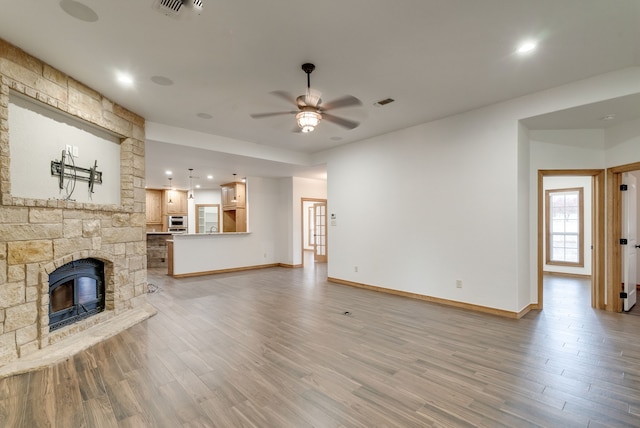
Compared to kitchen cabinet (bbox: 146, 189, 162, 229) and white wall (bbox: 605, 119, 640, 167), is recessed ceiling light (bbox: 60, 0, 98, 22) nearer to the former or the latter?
white wall (bbox: 605, 119, 640, 167)

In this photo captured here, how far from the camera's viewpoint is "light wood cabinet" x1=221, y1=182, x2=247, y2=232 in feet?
30.0

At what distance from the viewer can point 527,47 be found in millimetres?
2906

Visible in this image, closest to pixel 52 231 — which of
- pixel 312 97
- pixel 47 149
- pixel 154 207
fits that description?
pixel 47 149

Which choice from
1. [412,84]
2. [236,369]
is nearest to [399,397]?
[236,369]

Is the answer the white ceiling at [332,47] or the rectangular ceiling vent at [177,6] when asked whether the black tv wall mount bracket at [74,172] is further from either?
the rectangular ceiling vent at [177,6]

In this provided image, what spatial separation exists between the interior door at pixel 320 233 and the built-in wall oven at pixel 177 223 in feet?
18.8

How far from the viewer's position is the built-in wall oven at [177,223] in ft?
39.5

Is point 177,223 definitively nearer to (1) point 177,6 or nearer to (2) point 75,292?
(2) point 75,292

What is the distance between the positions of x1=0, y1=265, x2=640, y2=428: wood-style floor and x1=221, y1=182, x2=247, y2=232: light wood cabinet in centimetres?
479

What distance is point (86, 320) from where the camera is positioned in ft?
12.2

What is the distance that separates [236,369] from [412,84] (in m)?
3.74

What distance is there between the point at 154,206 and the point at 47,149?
9.28m

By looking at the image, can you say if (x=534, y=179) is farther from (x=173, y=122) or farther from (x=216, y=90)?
(x=173, y=122)

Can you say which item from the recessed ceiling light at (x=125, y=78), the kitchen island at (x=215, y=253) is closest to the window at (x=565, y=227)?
the kitchen island at (x=215, y=253)
